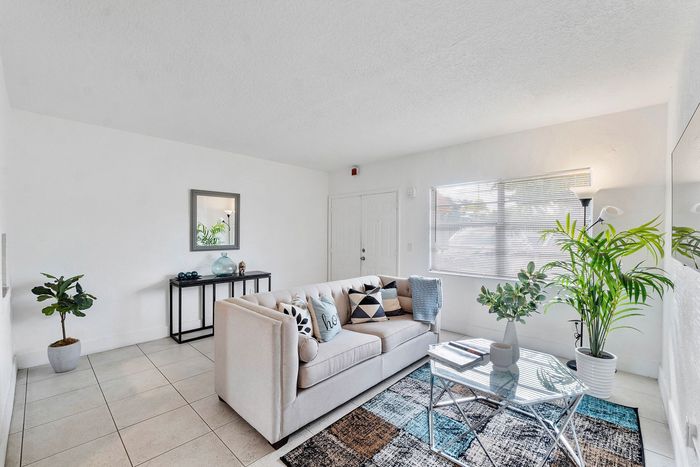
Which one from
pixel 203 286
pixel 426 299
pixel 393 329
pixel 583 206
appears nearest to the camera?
pixel 393 329

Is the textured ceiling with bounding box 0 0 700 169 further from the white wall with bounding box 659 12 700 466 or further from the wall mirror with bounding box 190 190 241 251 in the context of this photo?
the wall mirror with bounding box 190 190 241 251

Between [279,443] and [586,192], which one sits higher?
[586,192]

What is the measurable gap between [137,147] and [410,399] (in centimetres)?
397

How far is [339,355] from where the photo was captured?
7.38ft

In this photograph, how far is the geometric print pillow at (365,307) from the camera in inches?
119

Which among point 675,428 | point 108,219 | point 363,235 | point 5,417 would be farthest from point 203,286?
point 675,428

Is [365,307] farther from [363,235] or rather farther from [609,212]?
[609,212]

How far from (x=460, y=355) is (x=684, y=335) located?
1.19 m

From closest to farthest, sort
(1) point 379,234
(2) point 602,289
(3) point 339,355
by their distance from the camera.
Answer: (3) point 339,355 → (2) point 602,289 → (1) point 379,234

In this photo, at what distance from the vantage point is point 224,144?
414 cm

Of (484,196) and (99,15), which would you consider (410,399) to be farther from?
(99,15)

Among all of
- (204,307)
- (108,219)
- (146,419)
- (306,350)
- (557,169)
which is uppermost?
(557,169)

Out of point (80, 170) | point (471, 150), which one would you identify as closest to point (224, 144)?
point (80, 170)

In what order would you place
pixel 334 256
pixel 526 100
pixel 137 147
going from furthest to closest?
pixel 334 256 → pixel 137 147 → pixel 526 100
